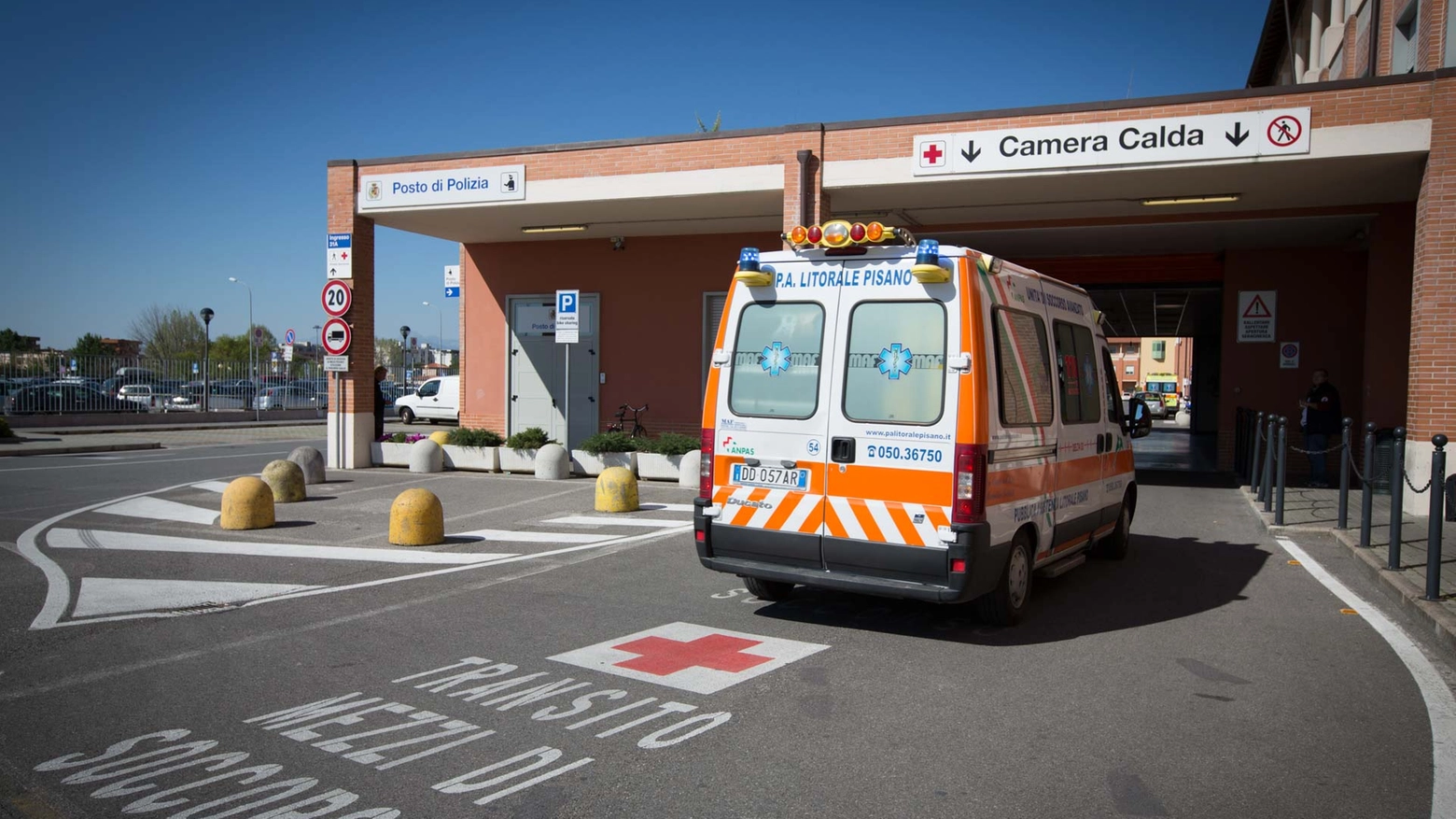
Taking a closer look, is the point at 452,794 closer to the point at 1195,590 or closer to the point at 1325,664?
the point at 1325,664

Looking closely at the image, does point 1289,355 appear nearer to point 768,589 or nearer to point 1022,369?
point 1022,369

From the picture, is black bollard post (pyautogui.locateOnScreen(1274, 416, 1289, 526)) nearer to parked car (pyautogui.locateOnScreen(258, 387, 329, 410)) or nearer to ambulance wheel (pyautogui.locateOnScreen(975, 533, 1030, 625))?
ambulance wheel (pyautogui.locateOnScreen(975, 533, 1030, 625))

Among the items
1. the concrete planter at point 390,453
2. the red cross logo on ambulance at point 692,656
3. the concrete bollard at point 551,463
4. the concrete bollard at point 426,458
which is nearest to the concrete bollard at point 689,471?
the concrete bollard at point 551,463

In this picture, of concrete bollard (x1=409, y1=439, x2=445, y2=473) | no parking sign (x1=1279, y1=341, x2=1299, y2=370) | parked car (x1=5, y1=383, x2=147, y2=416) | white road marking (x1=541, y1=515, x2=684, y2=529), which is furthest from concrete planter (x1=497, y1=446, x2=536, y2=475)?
parked car (x1=5, y1=383, x2=147, y2=416)

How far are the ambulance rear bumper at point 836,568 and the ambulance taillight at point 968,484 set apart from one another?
0.07 metres

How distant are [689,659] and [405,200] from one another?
514 inches

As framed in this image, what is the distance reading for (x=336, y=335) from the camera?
16984 millimetres

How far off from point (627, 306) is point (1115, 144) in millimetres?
9725

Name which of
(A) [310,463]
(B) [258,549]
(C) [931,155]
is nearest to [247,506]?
(B) [258,549]

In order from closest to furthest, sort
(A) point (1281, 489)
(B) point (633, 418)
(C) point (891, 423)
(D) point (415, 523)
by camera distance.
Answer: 1. (C) point (891, 423)
2. (D) point (415, 523)
3. (A) point (1281, 489)
4. (B) point (633, 418)

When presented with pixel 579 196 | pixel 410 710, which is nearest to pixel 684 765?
pixel 410 710

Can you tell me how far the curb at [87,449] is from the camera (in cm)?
2067

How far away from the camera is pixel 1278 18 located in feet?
93.9

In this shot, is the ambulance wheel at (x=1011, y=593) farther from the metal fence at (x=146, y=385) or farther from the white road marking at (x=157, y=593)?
the metal fence at (x=146, y=385)
